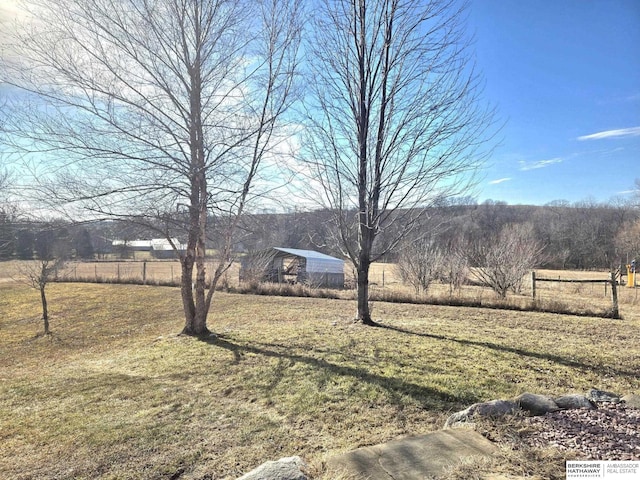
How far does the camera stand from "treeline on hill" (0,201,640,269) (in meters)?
6.36

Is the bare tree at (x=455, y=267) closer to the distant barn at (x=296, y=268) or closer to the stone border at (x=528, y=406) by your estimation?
the distant barn at (x=296, y=268)

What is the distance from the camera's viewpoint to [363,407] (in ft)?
11.0

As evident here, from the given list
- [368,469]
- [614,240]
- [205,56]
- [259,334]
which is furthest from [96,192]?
[614,240]

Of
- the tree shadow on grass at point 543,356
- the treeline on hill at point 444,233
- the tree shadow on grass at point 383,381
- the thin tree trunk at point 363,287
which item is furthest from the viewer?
the thin tree trunk at point 363,287

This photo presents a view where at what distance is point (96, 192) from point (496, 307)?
10.8m

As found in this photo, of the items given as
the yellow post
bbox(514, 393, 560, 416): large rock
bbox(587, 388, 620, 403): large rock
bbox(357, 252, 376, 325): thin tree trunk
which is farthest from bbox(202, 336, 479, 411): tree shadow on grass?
the yellow post

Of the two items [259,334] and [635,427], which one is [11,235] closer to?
[259,334]

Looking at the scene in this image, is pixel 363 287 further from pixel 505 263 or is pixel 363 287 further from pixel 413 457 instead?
pixel 505 263

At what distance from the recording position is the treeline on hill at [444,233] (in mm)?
6363

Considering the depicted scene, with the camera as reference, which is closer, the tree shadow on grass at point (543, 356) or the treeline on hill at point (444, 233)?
the tree shadow on grass at point (543, 356)

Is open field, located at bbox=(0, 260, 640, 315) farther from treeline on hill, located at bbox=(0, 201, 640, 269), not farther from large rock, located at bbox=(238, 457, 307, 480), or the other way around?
large rock, located at bbox=(238, 457, 307, 480)

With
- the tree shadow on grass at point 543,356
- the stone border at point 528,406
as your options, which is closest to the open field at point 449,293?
the tree shadow on grass at point 543,356

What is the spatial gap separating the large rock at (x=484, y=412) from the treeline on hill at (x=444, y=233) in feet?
15.3

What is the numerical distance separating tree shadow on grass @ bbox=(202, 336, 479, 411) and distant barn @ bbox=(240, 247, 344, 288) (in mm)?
12850
